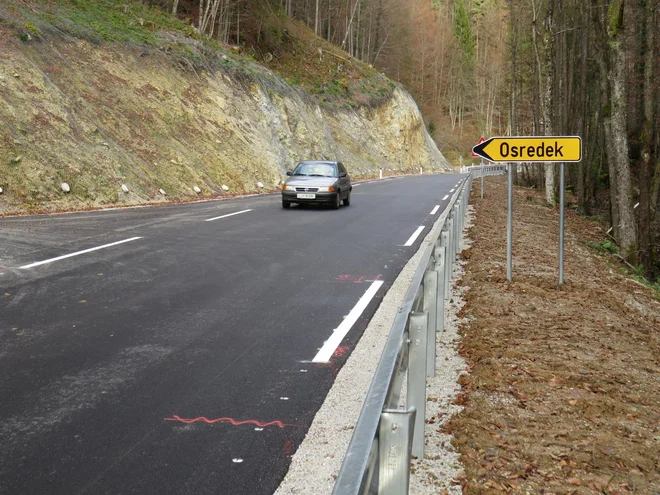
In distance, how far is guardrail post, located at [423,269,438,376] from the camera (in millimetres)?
5071

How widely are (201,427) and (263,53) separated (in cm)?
5727

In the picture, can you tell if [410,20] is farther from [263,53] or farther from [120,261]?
[120,261]

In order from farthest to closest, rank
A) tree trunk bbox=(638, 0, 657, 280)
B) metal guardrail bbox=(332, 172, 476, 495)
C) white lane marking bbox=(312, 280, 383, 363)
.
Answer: tree trunk bbox=(638, 0, 657, 280)
white lane marking bbox=(312, 280, 383, 363)
metal guardrail bbox=(332, 172, 476, 495)

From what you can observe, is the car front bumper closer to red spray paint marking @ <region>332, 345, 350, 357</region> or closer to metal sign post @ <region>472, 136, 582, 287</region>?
metal sign post @ <region>472, 136, 582, 287</region>

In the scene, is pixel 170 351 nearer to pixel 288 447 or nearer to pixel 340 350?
pixel 340 350

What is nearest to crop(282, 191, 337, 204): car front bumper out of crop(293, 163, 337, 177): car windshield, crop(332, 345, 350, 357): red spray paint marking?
crop(293, 163, 337, 177): car windshield

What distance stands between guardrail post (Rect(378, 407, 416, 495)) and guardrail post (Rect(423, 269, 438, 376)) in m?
2.41

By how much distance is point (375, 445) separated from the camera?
2430 mm

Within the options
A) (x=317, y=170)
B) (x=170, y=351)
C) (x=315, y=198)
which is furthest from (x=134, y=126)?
(x=170, y=351)

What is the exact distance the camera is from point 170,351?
241 inches

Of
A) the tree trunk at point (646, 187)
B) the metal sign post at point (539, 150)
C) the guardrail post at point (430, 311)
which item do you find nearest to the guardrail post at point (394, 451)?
the guardrail post at point (430, 311)

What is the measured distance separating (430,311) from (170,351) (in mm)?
2397

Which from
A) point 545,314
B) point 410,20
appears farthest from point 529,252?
point 410,20

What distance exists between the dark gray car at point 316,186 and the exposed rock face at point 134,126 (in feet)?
17.5
